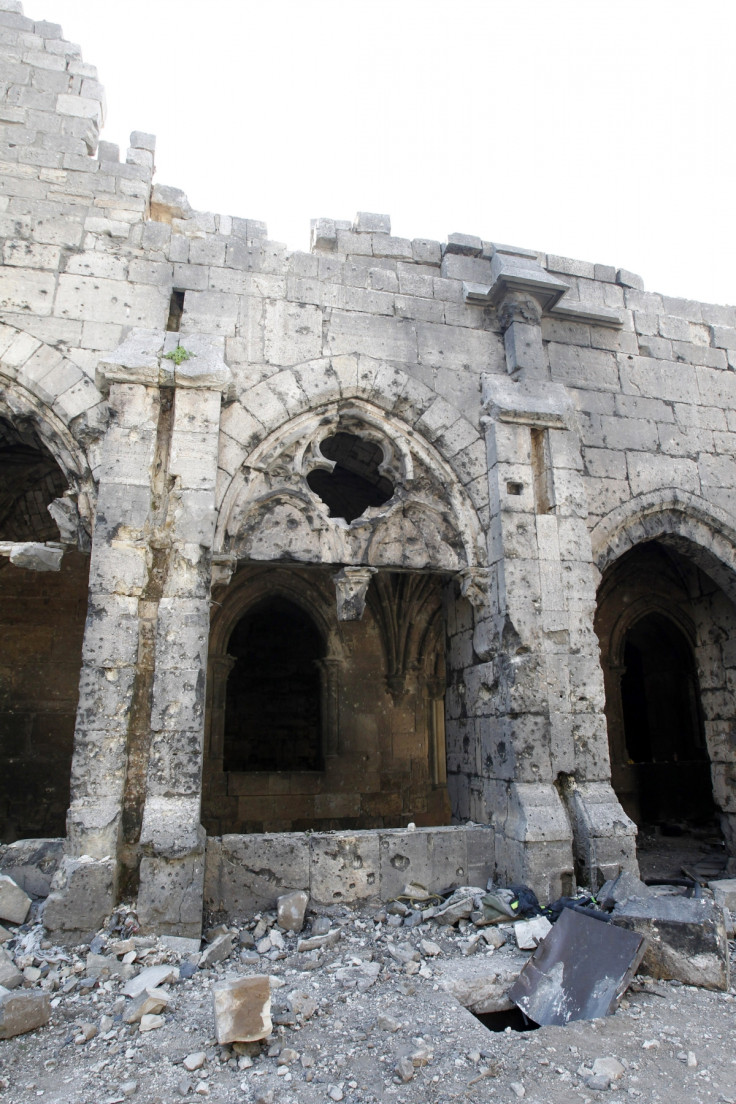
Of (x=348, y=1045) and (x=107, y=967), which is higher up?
(x=107, y=967)

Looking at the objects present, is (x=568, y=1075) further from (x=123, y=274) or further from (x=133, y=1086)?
(x=123, y=274)

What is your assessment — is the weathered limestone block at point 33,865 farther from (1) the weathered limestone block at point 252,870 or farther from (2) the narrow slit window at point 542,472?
(2) the narrow slit window at point 542,472

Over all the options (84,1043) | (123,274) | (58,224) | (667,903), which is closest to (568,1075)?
(667,903)

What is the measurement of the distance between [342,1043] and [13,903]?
2041mm

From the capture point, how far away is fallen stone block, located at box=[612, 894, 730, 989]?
3.35 metres

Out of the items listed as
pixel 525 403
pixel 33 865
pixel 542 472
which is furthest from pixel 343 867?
pixel 525 403

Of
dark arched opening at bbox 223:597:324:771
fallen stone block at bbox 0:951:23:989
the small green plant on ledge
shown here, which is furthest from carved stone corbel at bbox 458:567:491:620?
dark arched opening at bbox 223:597:324:771

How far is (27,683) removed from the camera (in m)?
7.14

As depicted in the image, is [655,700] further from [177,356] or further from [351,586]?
[177,356]

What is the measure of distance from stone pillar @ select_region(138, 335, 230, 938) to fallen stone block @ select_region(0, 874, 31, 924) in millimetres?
649

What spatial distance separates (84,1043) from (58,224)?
482 centimetres

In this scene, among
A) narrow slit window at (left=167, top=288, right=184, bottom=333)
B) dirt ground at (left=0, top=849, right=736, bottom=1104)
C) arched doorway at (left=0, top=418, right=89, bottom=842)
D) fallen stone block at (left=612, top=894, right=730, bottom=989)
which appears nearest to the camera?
dirt ground at (left=0, top=849, right=736, bottom=1104)

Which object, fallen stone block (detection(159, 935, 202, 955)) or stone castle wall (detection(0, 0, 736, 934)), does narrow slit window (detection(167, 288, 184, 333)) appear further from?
fallen stone block (detection(159, 935, 202, 955))

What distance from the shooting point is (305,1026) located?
282 centimetres
